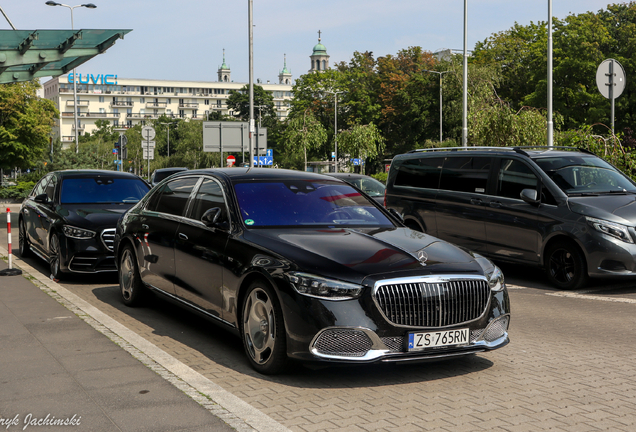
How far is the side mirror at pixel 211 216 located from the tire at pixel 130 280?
188 centimetres

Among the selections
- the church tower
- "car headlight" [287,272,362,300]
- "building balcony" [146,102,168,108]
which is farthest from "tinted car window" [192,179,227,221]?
the church tower

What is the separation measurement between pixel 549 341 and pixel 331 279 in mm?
2676

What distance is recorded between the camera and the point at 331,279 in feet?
16.4

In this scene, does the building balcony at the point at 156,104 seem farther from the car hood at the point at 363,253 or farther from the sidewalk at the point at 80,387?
the car hood at the point at 363,253

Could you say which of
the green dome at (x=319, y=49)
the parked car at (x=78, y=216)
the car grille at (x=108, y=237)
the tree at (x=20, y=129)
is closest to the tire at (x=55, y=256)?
the parked car at (x=78, y=216)

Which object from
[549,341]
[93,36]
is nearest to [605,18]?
[93,36]

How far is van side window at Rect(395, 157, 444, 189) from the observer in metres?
12.1

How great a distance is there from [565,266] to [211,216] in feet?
18.2

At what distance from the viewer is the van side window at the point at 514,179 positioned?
1035 centimetres

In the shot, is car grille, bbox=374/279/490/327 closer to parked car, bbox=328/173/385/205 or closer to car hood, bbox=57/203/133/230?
car hood, bbox=57/203/133/230

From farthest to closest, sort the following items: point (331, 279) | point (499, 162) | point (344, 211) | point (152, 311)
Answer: point (499, 162), point (152, 311), point (344, 211), point (331, 279)

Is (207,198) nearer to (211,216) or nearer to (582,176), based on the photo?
(211,216)

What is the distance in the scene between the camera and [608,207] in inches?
376

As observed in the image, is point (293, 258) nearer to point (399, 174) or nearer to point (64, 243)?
point (64, 243)
